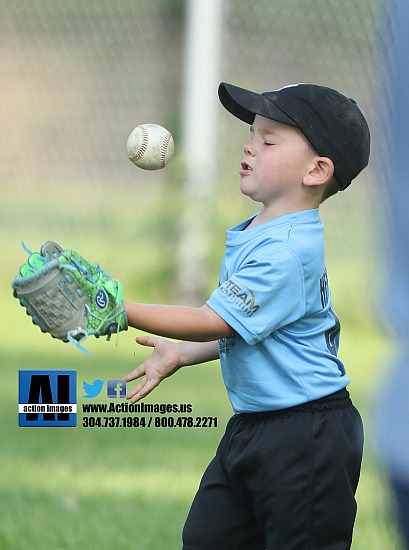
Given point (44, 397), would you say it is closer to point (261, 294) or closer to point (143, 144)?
point (143, 144)

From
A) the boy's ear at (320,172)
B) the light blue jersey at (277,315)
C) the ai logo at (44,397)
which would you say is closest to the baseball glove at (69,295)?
the light blue jersey at (277,315)

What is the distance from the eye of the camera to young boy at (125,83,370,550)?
9.19 feet

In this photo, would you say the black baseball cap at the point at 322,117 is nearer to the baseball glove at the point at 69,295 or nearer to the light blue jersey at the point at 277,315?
the light blue jersey at the point at 277,315

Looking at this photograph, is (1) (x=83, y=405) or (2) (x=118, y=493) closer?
(2) (x=118, y=493)

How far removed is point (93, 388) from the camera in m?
5.98

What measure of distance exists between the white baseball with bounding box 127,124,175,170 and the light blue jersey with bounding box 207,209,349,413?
0.41 metres

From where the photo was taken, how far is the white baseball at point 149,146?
3.29m

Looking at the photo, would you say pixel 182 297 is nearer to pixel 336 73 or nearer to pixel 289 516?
pixel 336 73

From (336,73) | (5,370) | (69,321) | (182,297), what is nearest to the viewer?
(69,321)

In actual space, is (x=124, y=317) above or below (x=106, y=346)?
above

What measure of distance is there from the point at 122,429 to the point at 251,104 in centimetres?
275

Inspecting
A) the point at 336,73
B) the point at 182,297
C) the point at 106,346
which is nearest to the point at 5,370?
the point at 106,346

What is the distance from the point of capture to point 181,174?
9250mm

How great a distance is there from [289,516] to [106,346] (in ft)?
15.2
